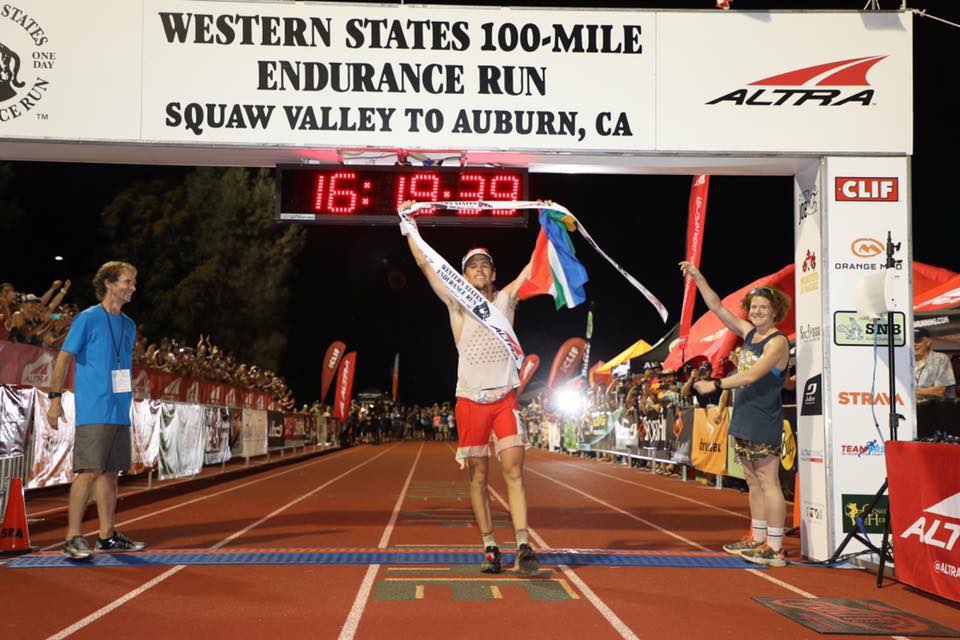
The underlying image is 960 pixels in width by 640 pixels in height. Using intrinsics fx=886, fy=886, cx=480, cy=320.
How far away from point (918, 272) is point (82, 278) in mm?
32955

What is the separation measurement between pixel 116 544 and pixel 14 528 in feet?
2.66

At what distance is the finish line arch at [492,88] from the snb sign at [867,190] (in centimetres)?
2

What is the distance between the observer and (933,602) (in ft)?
18.4

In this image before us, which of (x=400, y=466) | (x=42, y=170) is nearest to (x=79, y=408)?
(x=400, y=466)

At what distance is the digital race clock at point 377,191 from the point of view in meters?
8.04

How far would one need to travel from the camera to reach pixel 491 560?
609 centimetres

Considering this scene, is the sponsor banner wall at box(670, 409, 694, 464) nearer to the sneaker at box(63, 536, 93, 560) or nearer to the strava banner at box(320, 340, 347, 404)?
the sneaker at box(63, 536, 93, 560)

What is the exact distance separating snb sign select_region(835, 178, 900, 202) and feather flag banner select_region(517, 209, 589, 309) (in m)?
2.33

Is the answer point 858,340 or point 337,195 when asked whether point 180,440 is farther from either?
point 858,340

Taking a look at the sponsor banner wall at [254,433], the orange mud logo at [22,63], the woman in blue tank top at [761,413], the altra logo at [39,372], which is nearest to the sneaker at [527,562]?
the woman in blue tank top at [761,413]

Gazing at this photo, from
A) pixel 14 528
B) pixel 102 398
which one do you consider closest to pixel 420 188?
pixel 102 398

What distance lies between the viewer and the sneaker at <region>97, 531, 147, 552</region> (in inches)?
277

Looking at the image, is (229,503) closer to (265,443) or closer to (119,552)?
(119,552)

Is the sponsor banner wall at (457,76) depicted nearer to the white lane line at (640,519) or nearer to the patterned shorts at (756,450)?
the patterned shorts at (756,450)
